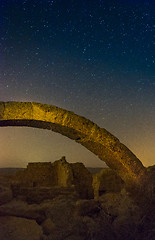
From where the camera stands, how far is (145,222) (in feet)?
15.9

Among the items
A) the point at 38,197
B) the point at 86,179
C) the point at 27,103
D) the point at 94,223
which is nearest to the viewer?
the point at 27,103

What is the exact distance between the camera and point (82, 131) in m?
4.67

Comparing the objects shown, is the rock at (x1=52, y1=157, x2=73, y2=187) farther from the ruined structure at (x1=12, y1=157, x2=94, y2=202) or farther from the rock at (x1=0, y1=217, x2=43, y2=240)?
the rock at (x1=0, y1=217, x2=43, y2=240)

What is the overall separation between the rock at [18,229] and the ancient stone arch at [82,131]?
2.23 metres

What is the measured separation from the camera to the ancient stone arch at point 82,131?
13.7ft

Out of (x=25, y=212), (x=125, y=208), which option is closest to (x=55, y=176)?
(x=25, y=212)

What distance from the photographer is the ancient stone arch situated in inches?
164

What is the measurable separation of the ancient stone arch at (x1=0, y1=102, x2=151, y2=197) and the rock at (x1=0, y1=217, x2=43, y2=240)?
2.23 metres

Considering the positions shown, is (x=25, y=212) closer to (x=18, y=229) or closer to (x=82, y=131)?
(x=18, y=229)

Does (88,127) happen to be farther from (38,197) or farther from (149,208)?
(38,197)

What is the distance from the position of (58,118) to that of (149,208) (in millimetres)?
3097

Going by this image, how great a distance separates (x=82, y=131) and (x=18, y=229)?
2648mm

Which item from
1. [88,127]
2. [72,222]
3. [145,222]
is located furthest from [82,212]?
[88,127]

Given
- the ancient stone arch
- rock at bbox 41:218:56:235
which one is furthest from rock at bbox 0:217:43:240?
the ancient stone arch
